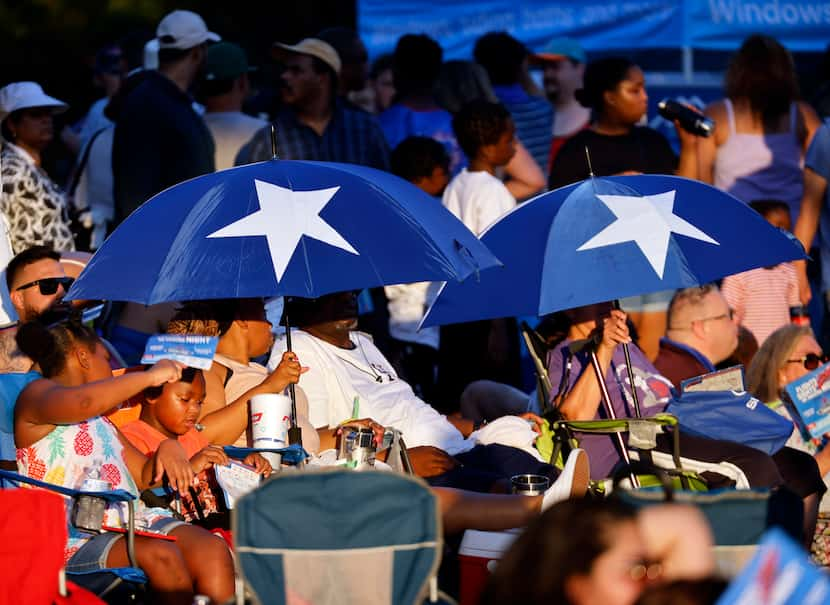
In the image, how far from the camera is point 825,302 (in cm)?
936

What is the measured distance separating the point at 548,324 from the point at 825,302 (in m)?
2.82

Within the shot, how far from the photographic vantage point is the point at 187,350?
17.6 feet

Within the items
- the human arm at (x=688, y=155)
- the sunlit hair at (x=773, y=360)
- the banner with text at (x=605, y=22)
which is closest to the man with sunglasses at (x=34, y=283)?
the sunlit hair at (x=773, y=360)

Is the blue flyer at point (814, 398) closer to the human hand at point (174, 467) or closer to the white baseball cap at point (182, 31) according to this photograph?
the human hand at point (174, 467)

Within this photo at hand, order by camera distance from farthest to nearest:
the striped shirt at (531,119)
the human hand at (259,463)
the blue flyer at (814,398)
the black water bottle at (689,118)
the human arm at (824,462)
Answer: the striped shirt at (531,119) < the black water bottle at (689,118) < the human arm at (824,462) < the blue flyer at (814,398) < the human hand at (259,463)

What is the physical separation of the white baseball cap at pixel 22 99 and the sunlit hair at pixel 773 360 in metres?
4.12

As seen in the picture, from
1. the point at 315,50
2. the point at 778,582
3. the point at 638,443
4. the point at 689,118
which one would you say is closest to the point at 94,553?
the point at 638,443

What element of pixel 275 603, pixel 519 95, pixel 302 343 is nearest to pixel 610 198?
pixel 302 343

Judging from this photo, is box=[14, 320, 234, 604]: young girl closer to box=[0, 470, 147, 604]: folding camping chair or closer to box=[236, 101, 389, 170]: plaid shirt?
box=[0, 470, 147, 604]: folding camping chair

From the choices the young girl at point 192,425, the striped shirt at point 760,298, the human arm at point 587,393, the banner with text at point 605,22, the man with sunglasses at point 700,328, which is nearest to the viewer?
the young girl at point 192,425

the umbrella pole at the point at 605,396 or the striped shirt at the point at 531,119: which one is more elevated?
the striped shirt at the point at 531,119

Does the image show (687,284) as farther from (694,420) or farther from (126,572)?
(126,572)

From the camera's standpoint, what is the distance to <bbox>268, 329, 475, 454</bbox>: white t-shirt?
6605 mm

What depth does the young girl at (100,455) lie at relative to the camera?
5.25m
